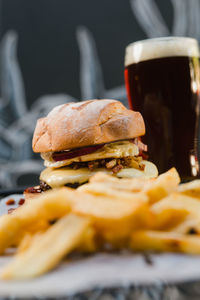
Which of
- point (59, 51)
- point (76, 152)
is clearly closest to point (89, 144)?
point (76, 152)

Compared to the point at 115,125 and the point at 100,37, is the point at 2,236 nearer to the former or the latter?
the point at 115,125

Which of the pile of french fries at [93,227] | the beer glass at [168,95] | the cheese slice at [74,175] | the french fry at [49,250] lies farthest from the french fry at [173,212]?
the beer glass at [168,95]

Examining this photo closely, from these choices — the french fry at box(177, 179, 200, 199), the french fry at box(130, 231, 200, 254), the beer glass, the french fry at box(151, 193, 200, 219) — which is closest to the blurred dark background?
the beer glass

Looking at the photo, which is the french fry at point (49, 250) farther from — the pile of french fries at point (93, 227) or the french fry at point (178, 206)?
the french fry at point (178, 206)

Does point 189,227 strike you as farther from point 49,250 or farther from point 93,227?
point 49,250

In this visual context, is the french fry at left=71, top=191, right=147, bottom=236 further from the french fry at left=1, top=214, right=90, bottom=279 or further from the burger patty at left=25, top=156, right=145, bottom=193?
the burger patty at left=25, top=156, right=145, bottom=193

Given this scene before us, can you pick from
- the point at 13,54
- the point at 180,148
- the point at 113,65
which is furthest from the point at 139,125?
the point at 13,54
